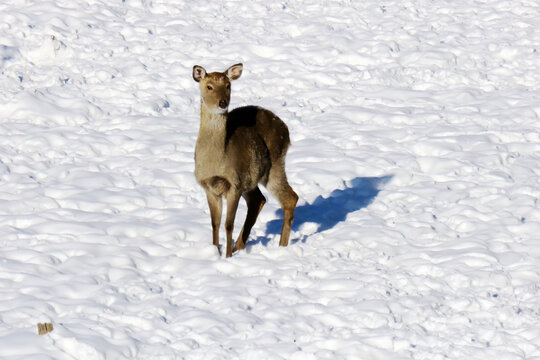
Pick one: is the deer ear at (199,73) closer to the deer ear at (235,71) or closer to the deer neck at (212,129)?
the deer neck at (212,129)

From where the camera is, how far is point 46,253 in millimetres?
9000

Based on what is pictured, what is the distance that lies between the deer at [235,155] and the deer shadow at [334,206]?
56 cm

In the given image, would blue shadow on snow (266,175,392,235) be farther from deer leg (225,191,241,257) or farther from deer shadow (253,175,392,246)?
deer leg (225,191,241,257)

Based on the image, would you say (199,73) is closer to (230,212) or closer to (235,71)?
(235,71)

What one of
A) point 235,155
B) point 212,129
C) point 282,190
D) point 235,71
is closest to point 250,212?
point 282,190

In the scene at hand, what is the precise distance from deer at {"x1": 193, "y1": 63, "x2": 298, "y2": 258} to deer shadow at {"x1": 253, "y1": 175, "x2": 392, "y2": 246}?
559 millimetres

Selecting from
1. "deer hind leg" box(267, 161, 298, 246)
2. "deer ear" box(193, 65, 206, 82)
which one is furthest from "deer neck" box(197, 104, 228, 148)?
"deer hind leg" box(267, 161, 298, 246)

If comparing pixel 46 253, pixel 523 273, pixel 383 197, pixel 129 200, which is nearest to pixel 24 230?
pixel 46 253

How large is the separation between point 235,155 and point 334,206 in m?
2.29

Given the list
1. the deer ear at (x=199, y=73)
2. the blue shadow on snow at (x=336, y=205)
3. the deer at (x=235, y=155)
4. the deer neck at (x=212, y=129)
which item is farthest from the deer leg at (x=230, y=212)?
the deer ear at (x=199, y=73)

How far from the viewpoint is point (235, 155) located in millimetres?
9266

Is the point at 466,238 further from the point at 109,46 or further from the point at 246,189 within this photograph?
the point at 109,46

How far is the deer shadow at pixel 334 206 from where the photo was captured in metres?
10.5

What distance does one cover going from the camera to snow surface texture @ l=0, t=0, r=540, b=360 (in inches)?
297
